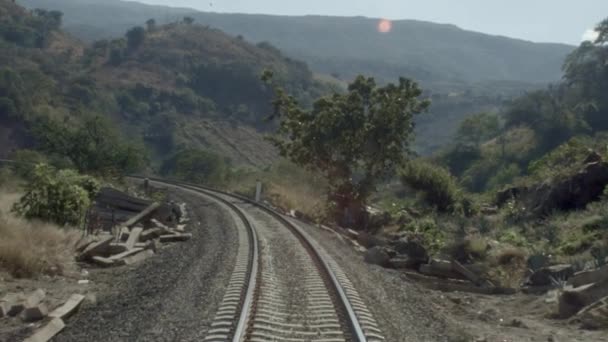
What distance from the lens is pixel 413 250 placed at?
16.9 m

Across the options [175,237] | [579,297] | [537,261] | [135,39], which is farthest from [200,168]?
[135,39]

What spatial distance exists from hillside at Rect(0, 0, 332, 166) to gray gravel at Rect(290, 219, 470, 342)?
234 feet

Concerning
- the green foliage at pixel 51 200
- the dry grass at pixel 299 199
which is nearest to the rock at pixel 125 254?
the green foliage at pixel 51 200

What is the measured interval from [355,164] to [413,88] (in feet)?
16.2

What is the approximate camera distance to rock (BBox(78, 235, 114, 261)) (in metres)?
14.0

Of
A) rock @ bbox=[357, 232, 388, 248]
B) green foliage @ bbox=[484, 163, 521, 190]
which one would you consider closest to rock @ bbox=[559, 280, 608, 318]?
rock @ bbox=[357, 232, 388, 248]

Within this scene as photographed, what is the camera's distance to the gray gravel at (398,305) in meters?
8.77

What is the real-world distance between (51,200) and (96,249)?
2376 mm

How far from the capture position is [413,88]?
1256 inches

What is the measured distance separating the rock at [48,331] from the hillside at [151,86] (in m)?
75.6

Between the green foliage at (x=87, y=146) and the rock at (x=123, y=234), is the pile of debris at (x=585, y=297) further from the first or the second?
the green foliage at (x=87, y=146)

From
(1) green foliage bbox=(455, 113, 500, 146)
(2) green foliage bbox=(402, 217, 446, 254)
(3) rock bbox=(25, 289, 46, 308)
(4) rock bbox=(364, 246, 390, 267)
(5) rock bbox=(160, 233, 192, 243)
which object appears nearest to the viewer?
(3) rock bbox=(25, 289, 46, 308)

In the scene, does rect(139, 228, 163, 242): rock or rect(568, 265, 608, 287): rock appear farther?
rect(139, 228, 163, 242): rock

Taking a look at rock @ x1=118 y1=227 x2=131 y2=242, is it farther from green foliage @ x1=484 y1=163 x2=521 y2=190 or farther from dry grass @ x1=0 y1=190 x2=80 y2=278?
green foliage @ x1=484 y1=163 x2=521 y2=190
